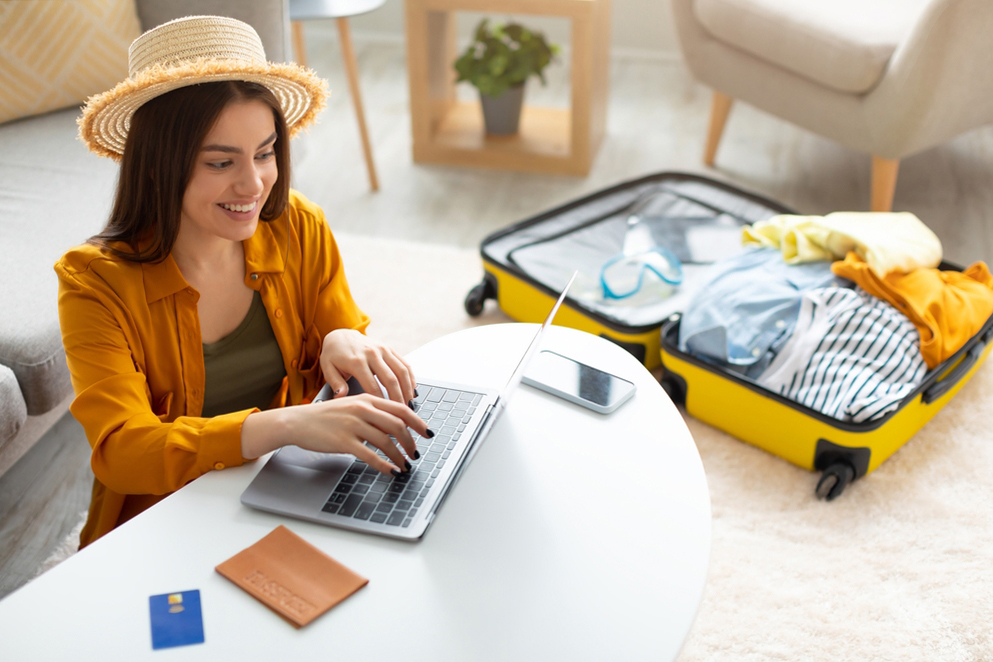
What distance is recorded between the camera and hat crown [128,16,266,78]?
3.26ft

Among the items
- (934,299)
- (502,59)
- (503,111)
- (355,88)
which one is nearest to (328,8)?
(355,88)

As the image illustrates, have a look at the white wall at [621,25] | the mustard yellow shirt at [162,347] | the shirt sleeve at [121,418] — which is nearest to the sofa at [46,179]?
the mustard yellow shirt at [162,347]

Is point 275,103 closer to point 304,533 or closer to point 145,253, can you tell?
point 145,253

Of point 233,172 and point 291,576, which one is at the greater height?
point 233,172

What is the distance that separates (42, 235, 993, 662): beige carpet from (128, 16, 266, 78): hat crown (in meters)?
1.08

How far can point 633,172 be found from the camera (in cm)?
278

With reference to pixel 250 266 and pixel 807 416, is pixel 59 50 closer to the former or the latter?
pixel 250 266

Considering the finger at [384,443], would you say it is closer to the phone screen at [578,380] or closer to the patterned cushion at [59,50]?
the phone screen at [578,380]

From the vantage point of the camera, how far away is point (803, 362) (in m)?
1.66

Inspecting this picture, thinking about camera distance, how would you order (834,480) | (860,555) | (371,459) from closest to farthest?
1. (371,459)
2. (860,555)
3. (834,480)

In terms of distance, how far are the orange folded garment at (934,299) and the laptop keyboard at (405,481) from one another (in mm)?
1037

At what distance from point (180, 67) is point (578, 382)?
0.61 m

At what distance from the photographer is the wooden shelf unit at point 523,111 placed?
99.0 inches

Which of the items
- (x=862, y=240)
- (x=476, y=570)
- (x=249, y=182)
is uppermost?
(x=249, y=182)
